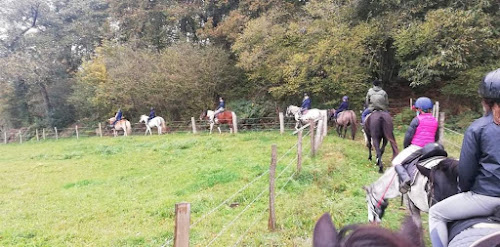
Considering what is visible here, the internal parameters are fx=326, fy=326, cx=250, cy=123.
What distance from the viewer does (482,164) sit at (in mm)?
2229

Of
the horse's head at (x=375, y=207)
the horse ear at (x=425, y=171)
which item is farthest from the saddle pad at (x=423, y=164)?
the horse's head at (x=375, y=207)

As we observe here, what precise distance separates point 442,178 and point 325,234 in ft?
7.01

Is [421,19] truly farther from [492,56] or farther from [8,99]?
[8,99]

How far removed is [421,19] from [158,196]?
1255 centimetres

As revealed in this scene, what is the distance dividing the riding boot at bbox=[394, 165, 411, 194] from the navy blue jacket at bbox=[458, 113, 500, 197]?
3.93ft

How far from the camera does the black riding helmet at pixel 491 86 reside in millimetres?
2033

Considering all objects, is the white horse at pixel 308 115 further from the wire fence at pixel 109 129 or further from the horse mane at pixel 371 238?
the horse mane at pixel 371 238

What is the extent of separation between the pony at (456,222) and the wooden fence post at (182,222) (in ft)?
5.75

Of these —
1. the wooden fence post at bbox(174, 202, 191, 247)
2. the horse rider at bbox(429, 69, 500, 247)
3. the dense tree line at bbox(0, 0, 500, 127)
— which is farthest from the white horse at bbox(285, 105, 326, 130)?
the wooden fence post at bbox(174, 202, 191, 247)

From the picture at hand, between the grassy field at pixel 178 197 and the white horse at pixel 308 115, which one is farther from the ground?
the white horse at pixel 308 115

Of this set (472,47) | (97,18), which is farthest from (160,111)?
(472,47)

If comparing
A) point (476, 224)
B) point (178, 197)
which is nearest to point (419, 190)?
point (476, 224)

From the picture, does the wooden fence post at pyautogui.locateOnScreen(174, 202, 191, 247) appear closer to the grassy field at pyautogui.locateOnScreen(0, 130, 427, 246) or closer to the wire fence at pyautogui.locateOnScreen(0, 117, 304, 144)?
the grassy field at pyautogui.locateOnScreen(0, 130, 427, 246)

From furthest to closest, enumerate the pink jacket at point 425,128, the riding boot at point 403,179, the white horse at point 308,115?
the white horse at point 308,115 → the pink jacket at point 425,128 → the riding boot at point 403,179
